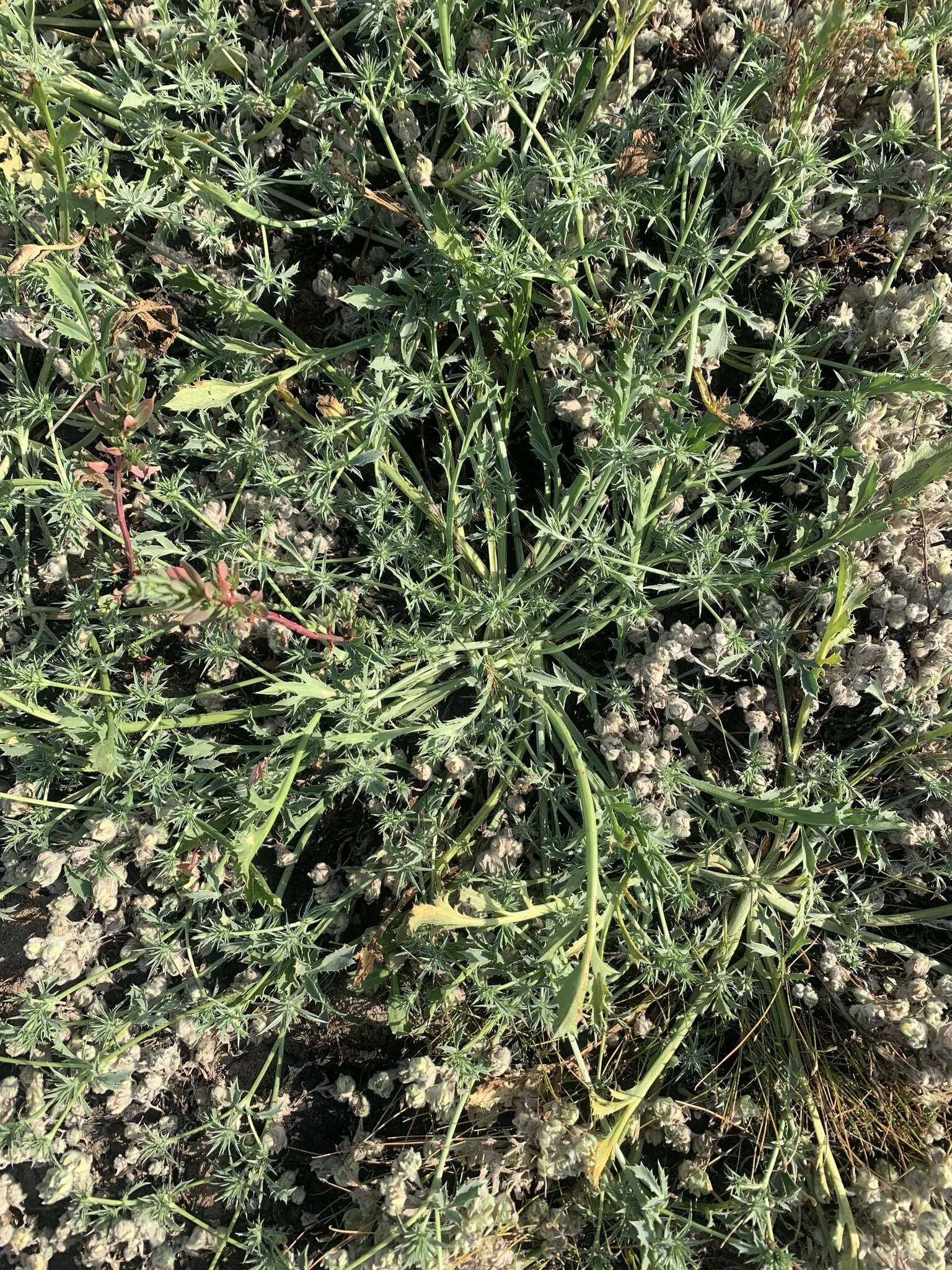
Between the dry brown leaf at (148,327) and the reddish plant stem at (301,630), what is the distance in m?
0.91

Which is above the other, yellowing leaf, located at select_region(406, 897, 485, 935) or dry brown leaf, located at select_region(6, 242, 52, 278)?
dry brown leaf, located at select_region(6, 242, 52, 278)

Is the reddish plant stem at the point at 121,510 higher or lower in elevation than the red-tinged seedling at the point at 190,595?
lower

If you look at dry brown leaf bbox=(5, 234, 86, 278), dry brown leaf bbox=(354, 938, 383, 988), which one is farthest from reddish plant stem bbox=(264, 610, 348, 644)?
dry brown leaf bbox=(5, 234, 86, 278)

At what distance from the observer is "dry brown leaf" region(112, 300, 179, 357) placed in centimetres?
230

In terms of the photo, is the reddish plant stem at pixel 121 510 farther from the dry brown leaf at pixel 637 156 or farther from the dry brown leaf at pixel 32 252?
the dry brown leaf at pixel 637 156

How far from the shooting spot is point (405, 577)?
227 cm

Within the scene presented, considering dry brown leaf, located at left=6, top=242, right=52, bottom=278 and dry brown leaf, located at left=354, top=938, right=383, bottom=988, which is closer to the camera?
dry brown leaf, located at left=6, top=242, right=52, bottom=278

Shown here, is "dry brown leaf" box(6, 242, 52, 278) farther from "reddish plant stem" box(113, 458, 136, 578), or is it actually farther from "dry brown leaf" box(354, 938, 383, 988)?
"dry brown leaf" box(354, 938, 383, 988)

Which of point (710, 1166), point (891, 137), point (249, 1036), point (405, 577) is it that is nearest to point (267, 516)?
point (405, 577)

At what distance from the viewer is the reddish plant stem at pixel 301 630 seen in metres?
1.71

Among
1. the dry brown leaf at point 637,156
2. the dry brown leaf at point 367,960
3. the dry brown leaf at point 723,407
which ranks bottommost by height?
the dry brown leaf at point 367,960

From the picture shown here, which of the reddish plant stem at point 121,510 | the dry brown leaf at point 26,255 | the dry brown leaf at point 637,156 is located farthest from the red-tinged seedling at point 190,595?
the dry brown leaf at point 637,156

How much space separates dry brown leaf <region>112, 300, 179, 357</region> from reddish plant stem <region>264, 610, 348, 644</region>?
0.91m

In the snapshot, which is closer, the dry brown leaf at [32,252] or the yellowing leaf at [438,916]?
the yellowing leaf at [438,916]
